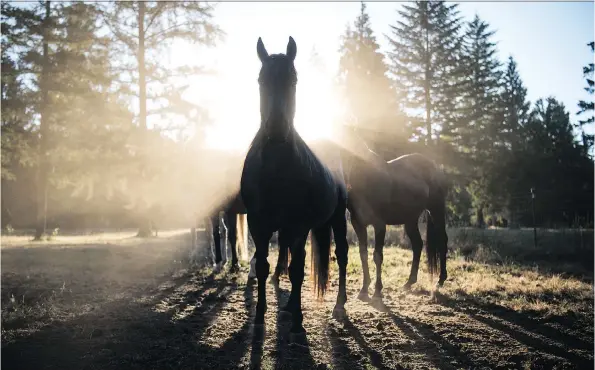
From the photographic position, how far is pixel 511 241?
1438 centimetres

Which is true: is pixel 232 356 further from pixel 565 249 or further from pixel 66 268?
pixel 565 249

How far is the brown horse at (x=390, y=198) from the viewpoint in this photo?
6.41 meters

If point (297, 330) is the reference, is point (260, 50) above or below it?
above

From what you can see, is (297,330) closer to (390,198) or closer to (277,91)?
(277,91)

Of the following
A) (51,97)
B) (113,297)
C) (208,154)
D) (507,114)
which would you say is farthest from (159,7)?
(507,114)

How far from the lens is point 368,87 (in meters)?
23.6

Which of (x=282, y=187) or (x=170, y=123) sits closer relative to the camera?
(x=282, y=187)

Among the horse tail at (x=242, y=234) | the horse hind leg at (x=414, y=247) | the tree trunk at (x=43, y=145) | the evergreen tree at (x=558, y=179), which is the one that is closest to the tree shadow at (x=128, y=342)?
the horse hind leg at (x=414, y=247)

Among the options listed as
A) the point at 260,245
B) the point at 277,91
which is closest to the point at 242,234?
the point at 260,245

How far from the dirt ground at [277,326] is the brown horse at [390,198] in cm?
63

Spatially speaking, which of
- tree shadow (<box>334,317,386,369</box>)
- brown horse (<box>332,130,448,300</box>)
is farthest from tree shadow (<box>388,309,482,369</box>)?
brown horse (<box>332,130,448,300</box>)

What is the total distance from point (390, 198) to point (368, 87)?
1819 cm

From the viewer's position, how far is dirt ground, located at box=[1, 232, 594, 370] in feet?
11.0

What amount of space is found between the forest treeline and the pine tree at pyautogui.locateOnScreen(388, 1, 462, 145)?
75 mm
